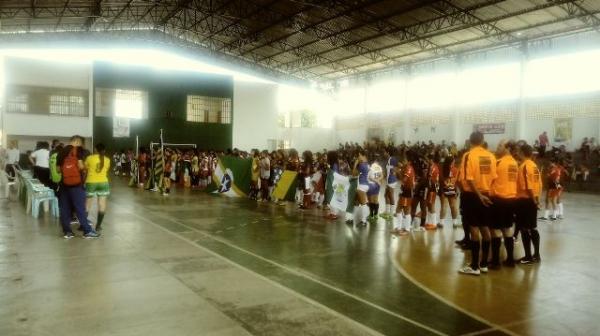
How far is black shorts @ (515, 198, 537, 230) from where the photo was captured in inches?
281

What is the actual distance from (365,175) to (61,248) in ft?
20.4

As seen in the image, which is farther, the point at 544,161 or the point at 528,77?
the point at 528,77

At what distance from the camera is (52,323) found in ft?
14.2

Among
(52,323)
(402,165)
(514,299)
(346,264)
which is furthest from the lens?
(402,165)

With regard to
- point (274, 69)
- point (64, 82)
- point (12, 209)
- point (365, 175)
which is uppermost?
point (274, 69)

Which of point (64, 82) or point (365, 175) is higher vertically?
point (64, 82)

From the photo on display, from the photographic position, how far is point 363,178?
410 inches

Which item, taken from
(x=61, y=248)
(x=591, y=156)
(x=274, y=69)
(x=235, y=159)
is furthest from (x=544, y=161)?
(x=61, y=248)

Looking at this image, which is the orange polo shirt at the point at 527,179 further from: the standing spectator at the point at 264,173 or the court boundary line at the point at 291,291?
the standing spectator at the point at 264,173

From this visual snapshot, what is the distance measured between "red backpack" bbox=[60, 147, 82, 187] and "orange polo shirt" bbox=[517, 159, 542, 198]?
736 cm

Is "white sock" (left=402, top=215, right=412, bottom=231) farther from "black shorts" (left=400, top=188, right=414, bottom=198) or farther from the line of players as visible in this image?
the line of players

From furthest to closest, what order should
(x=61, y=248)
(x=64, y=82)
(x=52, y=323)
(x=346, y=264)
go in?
(x=64, y=82)
(x=61, y=248)
(x=346, y=264)
(x=52, y=323)

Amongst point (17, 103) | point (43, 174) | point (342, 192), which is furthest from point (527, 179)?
point (17, 103)

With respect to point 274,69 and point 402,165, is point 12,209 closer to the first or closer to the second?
point 402,165
